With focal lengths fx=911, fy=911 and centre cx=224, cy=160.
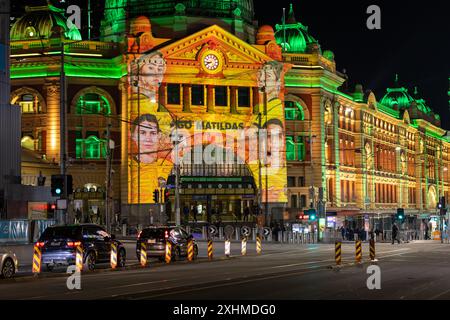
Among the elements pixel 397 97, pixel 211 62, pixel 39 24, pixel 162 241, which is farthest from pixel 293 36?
pixel 162 241

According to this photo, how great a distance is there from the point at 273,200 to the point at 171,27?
20.6 metres

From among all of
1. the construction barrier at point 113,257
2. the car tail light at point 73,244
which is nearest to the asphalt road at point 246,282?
the construction barrier at point 113,257

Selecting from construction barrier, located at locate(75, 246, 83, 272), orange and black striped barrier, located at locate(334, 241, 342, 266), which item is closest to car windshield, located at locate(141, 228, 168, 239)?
construction barrier, located at locate(75, 246, 83, 272)

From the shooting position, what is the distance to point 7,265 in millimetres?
31125

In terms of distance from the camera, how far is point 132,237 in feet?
246

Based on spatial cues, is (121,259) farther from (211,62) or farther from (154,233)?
(211,62)

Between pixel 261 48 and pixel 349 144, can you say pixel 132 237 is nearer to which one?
pixel 261 48

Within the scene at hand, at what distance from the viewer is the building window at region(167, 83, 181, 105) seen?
89.6 metres

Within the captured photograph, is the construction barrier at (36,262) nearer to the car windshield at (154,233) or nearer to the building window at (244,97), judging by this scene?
the car windshield at (154,233)

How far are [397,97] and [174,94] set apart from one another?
7914 cm

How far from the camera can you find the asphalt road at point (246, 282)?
23.8 m

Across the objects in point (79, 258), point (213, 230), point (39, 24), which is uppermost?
point (39, 24)

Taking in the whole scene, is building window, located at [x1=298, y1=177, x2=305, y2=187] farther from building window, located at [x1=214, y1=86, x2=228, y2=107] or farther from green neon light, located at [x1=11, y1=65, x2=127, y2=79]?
green neon light, located at [x1=11, y1=65, x2=127, y2=79]
